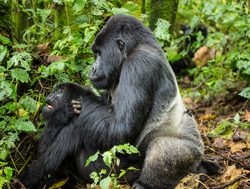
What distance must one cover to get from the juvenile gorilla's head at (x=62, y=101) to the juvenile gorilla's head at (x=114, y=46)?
0.17 meters

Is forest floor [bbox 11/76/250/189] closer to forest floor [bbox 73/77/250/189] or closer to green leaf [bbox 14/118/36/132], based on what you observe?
forest floor [bbox 73/77/250/189]

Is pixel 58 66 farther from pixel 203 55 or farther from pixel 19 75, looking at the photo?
pixel 203 55

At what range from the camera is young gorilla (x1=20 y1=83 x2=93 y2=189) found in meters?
4.13

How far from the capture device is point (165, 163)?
151 inches

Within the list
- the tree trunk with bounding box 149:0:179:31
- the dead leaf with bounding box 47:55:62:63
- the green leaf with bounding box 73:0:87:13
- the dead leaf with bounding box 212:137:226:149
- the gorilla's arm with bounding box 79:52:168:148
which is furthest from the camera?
the tree trunk with bounding box 149:0:179:31

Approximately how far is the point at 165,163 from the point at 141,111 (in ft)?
1.50

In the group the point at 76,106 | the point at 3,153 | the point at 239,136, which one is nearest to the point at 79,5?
the point at 76,106

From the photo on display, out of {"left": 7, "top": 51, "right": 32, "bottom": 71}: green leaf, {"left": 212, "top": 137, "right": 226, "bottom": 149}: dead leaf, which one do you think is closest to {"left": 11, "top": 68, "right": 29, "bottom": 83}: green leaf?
{"left": 7, "top": 51, "right": 32, "bottom": 71}: green leaf

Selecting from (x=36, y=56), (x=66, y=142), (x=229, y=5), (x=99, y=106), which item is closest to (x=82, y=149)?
(x=66, y=142)

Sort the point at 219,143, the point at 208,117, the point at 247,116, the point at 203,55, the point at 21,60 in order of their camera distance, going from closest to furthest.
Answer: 1. the point at 21,60
2. the point at 219,143
3. the point at 247,116
4. the point at 208,117
5. the point at 203,55

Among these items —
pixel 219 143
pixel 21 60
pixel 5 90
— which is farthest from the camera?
pixel 219 143

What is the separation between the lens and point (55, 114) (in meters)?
4.17

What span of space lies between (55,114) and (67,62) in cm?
63

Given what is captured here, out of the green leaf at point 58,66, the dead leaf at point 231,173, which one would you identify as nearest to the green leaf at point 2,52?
the green leaf at point 58,66
